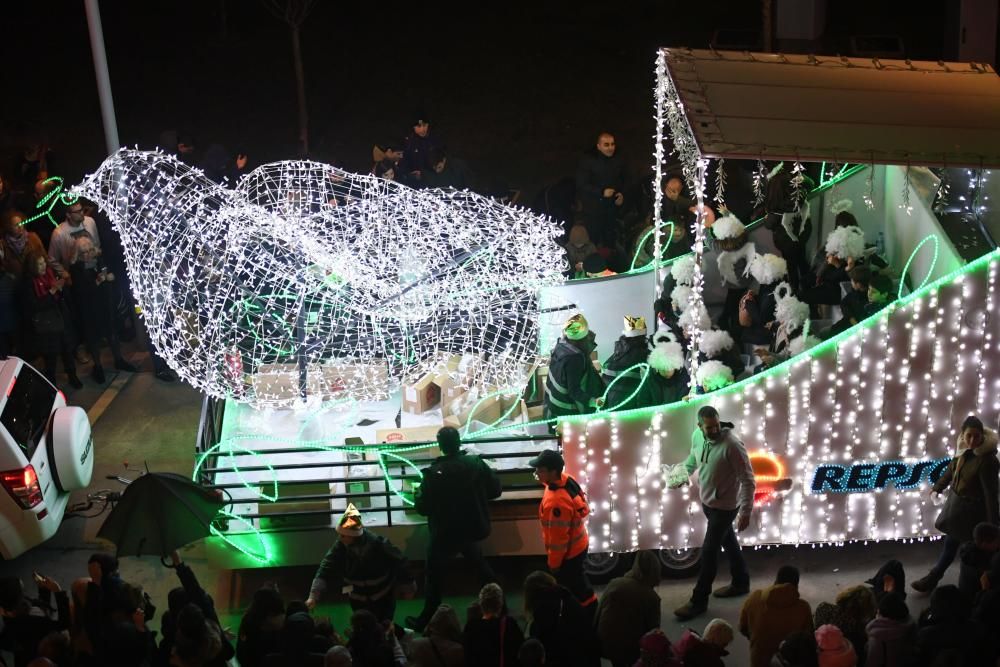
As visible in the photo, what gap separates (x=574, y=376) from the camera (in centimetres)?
1068

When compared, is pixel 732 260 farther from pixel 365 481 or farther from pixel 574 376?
pixel 365 481

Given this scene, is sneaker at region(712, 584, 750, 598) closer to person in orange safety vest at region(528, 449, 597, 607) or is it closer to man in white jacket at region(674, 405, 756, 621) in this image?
man in white jacket at region(674, 405, 756, 621)

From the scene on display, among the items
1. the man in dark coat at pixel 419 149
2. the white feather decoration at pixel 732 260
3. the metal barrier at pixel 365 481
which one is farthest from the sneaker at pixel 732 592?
the man in dark coat at pixel 419 149

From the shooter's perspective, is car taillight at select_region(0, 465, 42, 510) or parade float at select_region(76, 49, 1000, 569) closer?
parade float at select_region(76, 49, 1000, 569)

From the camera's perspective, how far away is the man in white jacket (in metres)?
9.38

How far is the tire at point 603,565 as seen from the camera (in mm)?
10141

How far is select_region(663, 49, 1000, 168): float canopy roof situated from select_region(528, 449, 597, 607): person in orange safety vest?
235cm

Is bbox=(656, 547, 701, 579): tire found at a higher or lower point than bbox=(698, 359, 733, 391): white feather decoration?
lower

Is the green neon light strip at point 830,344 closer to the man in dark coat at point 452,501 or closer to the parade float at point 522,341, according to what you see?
the parade float at point 522,341

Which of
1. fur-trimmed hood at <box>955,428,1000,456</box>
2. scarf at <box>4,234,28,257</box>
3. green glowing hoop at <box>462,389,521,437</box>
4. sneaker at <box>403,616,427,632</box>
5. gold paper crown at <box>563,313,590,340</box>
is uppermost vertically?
scarf at <box>4,234,28,257</box>

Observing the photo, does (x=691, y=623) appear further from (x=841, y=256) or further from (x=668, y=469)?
(x=841, y=256)

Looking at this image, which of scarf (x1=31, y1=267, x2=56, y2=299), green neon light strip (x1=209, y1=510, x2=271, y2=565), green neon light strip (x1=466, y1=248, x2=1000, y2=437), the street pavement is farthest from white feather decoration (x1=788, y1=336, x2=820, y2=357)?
scarf (x1=31, y1=267, x2=56, y2=299)

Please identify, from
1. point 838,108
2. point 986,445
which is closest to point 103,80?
point 838,108

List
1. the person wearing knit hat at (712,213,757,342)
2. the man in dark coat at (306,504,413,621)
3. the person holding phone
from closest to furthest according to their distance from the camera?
the person holding phone < the man in dark coat at (306,504,413,621) < the person wearing knit hat at (712,213,757,342)
